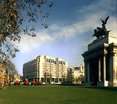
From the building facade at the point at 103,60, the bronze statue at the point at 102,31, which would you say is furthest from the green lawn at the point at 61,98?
the bronze statue at the point at 102,31

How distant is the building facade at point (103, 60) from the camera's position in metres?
81.4

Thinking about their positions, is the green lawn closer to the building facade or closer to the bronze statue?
the building facade

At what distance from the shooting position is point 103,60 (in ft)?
275

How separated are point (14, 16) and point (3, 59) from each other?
151 cm

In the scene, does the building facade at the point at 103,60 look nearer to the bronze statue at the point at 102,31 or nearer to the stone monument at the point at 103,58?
the stone monument at the point at 103,58

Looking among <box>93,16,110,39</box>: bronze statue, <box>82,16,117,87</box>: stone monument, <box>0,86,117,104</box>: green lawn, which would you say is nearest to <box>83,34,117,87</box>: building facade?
<box>82,16,117,87</box>: stone monument

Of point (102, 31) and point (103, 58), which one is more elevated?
point (102, 31)

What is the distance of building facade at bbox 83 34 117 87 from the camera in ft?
267

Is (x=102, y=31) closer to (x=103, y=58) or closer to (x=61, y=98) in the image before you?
(x=103, y=58)

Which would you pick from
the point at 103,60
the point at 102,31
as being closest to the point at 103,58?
the point at 103,60

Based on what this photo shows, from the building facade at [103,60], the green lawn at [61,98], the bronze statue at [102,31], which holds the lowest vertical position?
the green lawn at [61,98]

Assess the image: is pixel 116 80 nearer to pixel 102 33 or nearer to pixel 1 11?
pixel 102 33

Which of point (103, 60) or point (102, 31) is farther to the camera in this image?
point (102, 31)

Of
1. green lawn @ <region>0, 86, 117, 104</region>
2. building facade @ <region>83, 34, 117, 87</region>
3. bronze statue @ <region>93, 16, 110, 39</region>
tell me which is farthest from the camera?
bronze statue @ <region>93, 16, 110, 39</region>
